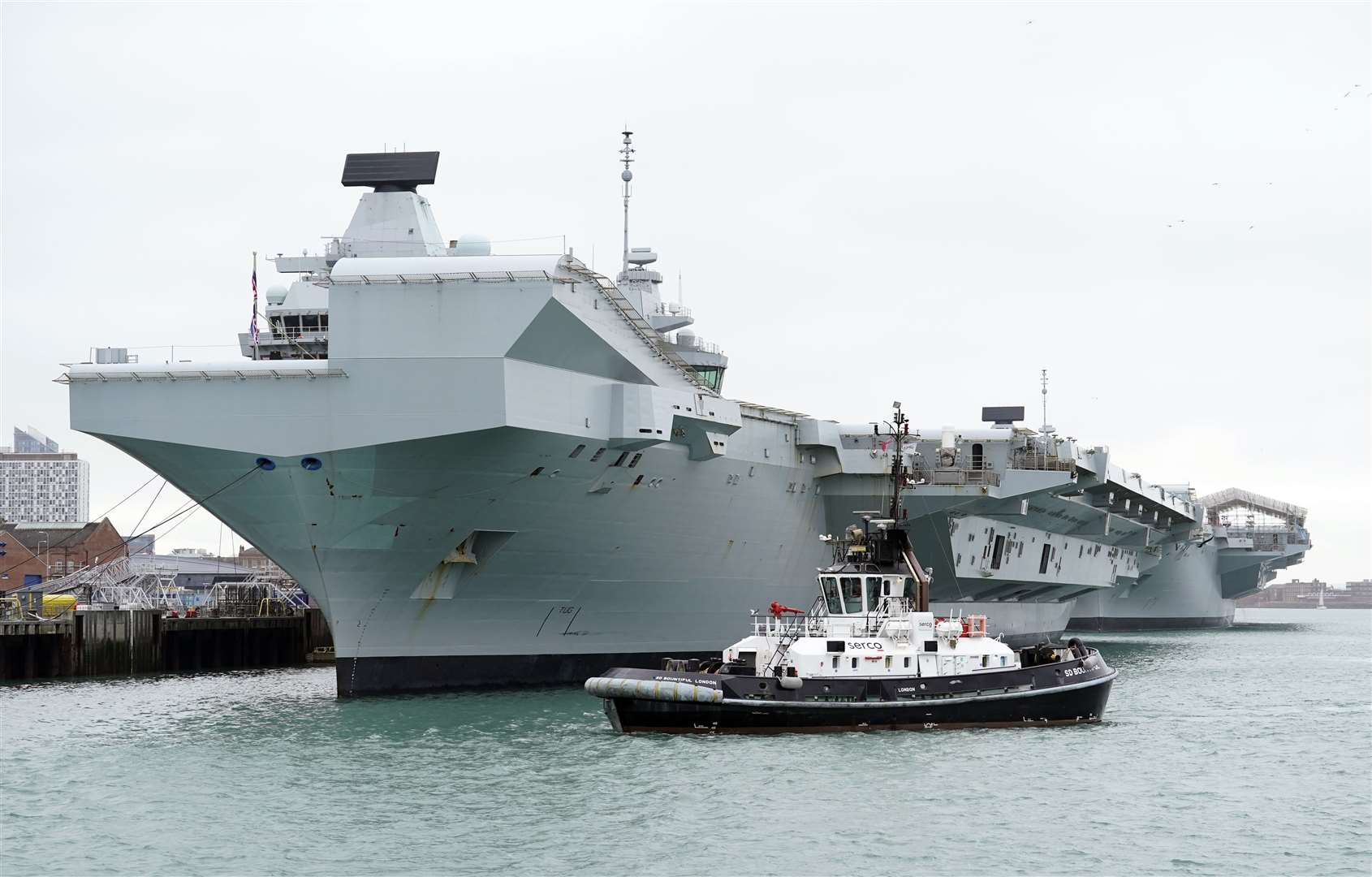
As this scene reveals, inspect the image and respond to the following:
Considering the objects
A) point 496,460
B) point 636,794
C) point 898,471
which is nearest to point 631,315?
point 496,460

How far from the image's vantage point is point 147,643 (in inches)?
1491

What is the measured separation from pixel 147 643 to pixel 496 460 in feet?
56.0

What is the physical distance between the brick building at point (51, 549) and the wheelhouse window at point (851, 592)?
4019cm

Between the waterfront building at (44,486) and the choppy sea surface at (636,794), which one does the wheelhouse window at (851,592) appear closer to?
the choppy sea surface at (636,794)

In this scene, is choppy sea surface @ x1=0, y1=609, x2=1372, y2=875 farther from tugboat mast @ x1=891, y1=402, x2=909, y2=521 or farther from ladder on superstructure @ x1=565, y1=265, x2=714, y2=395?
ladder on superstructure @ x1=565, y1=265, x2=714, y2=395

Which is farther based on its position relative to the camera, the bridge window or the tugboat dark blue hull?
the bridge window

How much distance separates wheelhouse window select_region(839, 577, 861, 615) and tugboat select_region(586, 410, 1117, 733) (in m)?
0.01

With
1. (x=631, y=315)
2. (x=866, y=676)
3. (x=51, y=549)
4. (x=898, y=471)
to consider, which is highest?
(x=631, y=315)

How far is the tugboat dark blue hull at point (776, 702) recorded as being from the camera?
22281mm

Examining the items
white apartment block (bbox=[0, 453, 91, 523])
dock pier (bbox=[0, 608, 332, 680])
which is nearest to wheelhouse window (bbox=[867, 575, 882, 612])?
dock pier (bbox=[0, 608, 332, 680])

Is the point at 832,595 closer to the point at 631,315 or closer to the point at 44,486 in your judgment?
the point at 631,315

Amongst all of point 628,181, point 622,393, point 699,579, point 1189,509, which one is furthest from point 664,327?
point 1189,509

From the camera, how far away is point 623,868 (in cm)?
1445

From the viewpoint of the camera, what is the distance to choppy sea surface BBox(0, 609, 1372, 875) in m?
15.0
